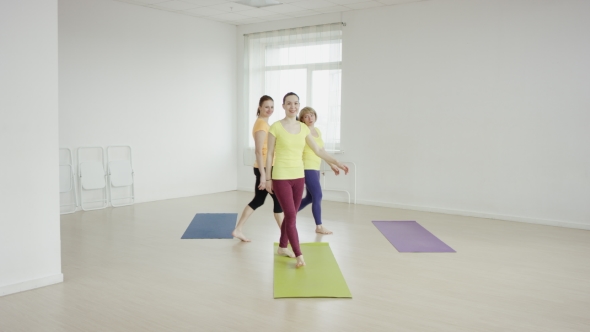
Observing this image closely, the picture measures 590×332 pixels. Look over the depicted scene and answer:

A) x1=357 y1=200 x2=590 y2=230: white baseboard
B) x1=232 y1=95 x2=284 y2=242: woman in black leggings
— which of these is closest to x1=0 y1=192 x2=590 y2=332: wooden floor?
x1=357 y1=200 x2=590 y2=230: white baseboard

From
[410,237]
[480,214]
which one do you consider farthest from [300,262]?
[480,214]

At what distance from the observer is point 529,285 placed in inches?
144

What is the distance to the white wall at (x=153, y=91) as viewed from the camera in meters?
6.40

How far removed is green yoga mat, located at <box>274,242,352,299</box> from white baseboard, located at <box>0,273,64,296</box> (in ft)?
5.07

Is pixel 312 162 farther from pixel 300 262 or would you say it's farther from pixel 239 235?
pixel 300 262

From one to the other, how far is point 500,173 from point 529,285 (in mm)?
2807

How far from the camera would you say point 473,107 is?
20.9 ft

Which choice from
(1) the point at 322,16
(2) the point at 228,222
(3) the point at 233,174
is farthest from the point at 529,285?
(3) the point at 233,174

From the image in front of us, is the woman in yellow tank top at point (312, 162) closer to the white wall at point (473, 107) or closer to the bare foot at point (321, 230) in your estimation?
the bare foot at point (321, 230)

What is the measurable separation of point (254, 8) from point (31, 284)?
16.4 feet

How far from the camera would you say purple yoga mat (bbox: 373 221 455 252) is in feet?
15.5

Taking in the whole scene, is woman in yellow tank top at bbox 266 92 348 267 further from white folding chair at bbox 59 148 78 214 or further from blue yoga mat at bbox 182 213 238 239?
white folding chair at bbox 59 148 78 214

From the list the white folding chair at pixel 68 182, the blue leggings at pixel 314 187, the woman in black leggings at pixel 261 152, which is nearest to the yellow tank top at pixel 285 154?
the woman in black leggings at pixel 261 152

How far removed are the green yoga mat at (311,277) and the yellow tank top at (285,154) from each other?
2.38 feet
